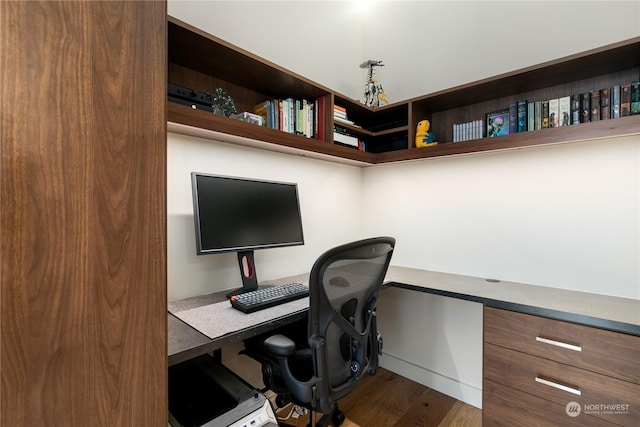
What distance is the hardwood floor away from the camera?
1.79 metres

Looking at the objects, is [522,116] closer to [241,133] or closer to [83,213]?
[241,133]

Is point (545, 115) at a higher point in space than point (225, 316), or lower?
higher

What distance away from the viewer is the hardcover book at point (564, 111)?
5.30ft

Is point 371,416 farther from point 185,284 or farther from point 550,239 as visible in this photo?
point 550,239

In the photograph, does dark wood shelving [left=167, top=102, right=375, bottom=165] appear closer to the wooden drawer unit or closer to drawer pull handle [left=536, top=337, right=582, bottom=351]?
the wooden drawer unit

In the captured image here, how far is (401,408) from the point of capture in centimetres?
192

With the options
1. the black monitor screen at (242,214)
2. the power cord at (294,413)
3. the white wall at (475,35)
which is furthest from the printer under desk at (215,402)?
the white wall at (475,35)

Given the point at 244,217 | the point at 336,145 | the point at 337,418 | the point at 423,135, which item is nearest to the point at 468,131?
the point at 423,135

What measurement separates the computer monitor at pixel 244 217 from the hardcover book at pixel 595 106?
1647 mm

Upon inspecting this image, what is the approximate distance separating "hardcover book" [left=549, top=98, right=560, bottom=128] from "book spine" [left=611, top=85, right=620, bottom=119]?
217 millimetres

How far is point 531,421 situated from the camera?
134 cm

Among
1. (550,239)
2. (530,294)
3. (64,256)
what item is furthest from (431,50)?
(64,256)

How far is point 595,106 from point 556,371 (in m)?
1.33

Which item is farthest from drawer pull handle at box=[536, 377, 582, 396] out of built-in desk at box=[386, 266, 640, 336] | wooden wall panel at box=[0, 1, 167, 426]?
wooden wall panel at box=[0, 1, 167, 426]
